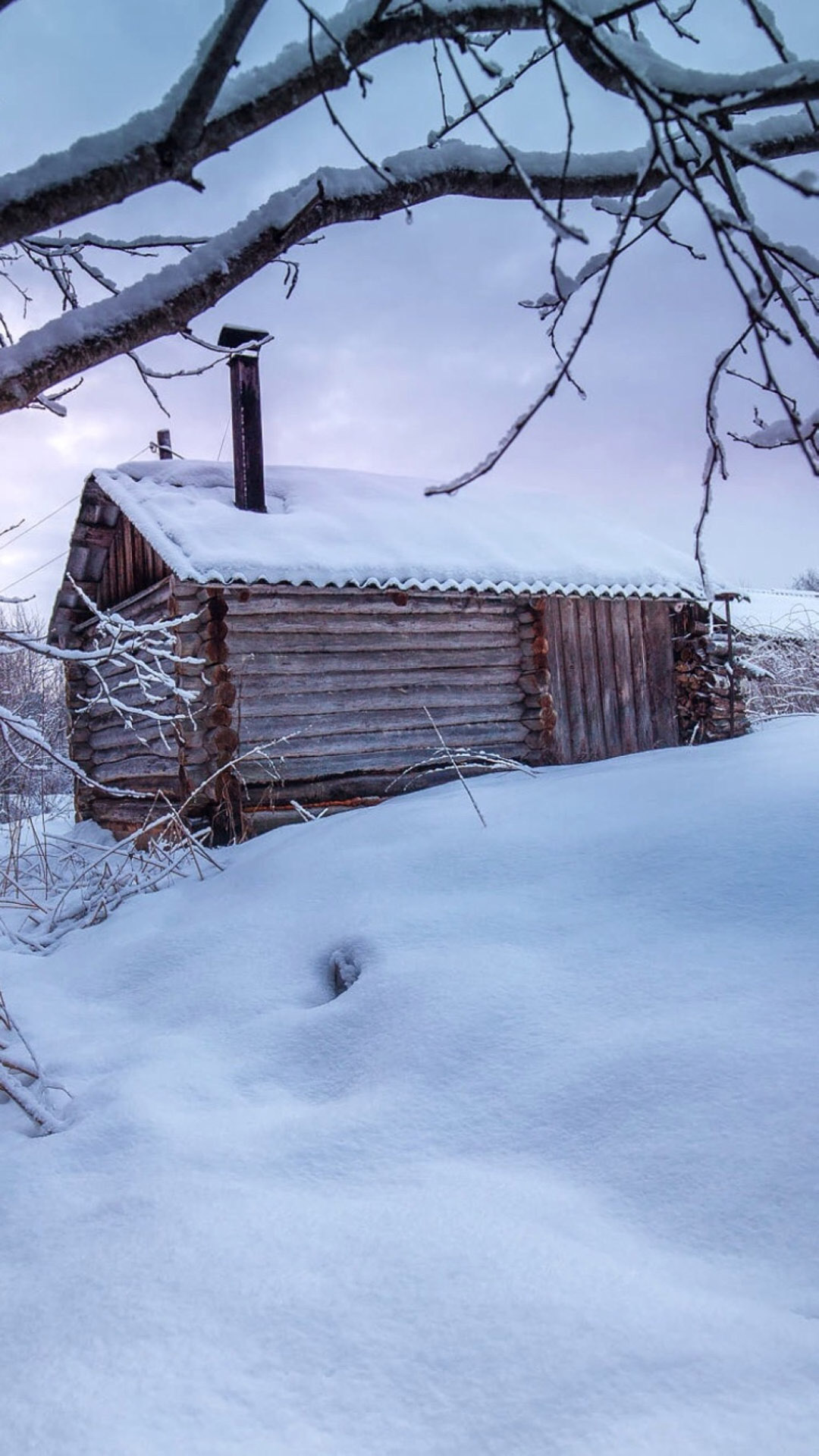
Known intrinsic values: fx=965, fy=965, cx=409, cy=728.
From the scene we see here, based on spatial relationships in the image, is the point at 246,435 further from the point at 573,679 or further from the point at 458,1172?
the point at 458,1172

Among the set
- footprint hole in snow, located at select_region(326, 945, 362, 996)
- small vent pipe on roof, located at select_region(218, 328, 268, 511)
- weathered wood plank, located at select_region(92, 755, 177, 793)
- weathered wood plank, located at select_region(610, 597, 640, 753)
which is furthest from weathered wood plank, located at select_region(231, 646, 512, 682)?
footprint hole in snow, located at select_region(326, 945, 362, 996)

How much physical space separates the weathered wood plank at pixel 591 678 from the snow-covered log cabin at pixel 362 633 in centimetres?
2

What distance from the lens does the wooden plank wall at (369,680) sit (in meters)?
8.56

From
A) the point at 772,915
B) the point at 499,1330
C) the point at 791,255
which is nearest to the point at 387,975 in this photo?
the point at 772,915

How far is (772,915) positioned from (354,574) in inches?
252

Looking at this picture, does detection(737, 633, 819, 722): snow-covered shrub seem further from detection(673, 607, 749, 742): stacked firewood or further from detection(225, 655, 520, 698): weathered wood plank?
detection(225, 655, 520, 698): weathered wood plank

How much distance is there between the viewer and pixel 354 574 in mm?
8570

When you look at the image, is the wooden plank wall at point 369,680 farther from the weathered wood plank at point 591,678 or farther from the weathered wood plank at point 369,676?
the weathered wood plank at point 591,678

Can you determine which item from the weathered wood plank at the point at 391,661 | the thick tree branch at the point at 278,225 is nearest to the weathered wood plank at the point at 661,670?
the weathered wood plank at the point at 391,661

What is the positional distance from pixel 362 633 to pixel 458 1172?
7.45 meters

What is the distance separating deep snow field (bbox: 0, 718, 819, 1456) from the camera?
4.29 feet

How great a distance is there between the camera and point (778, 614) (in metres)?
21.1

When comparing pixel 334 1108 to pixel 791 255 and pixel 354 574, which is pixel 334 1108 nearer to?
pixel 791 255

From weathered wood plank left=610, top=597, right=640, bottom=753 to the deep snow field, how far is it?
7.38 metres
